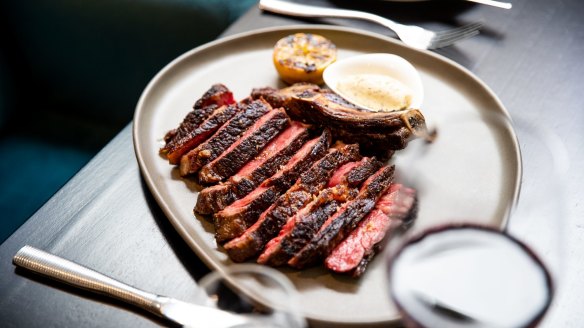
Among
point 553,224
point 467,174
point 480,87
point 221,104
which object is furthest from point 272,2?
point 553,224

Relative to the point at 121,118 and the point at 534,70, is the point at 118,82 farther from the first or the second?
the point at 534,70

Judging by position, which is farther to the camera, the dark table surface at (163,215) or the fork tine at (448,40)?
the fork tine at (448,40)

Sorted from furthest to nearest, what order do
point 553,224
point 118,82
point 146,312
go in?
point 118,82 < point 146,312 < point 553,224

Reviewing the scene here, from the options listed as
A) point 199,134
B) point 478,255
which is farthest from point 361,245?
point 199,134

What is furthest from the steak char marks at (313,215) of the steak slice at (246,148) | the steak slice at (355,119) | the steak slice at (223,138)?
the steak slice at (223,138)

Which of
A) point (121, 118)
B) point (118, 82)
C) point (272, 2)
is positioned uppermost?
point (272, 2)

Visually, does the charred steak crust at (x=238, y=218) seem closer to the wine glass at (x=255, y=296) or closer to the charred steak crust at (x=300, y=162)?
the charred steak crust at (x=300, y=162)
